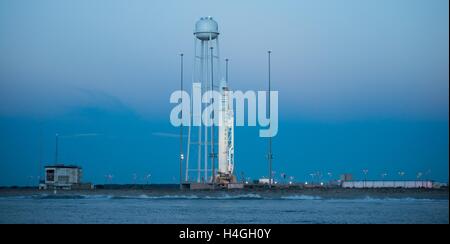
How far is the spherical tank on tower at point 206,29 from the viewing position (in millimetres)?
138000

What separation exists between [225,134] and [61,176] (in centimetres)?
4280

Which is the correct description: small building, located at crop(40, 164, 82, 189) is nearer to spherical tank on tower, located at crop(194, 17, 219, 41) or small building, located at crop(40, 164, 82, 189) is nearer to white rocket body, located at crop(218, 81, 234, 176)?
white rocket body, located at crop(218, 81, 234, 176)

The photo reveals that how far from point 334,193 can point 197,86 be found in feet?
110

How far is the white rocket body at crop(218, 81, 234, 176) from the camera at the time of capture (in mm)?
143250

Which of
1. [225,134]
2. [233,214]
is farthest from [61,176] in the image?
[233,214]

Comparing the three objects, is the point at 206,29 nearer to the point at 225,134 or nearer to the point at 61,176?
the point at 225,134

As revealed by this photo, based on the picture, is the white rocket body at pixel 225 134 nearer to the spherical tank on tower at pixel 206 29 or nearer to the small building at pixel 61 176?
the spherical tank on tower at pixel 206 29

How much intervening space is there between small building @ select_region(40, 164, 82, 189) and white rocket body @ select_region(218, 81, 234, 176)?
38.4 m

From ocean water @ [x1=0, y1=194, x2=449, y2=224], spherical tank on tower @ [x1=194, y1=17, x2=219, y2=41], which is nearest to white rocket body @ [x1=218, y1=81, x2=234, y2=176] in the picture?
spherical tank on tower @ [x1=194, y1=17, x2=219, y2=41]

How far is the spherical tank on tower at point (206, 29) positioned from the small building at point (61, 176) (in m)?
48.9

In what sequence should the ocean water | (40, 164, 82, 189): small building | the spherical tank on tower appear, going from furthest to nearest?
(40, 164, 82, 189): small building, the spherical tank on tower, the ocean water
